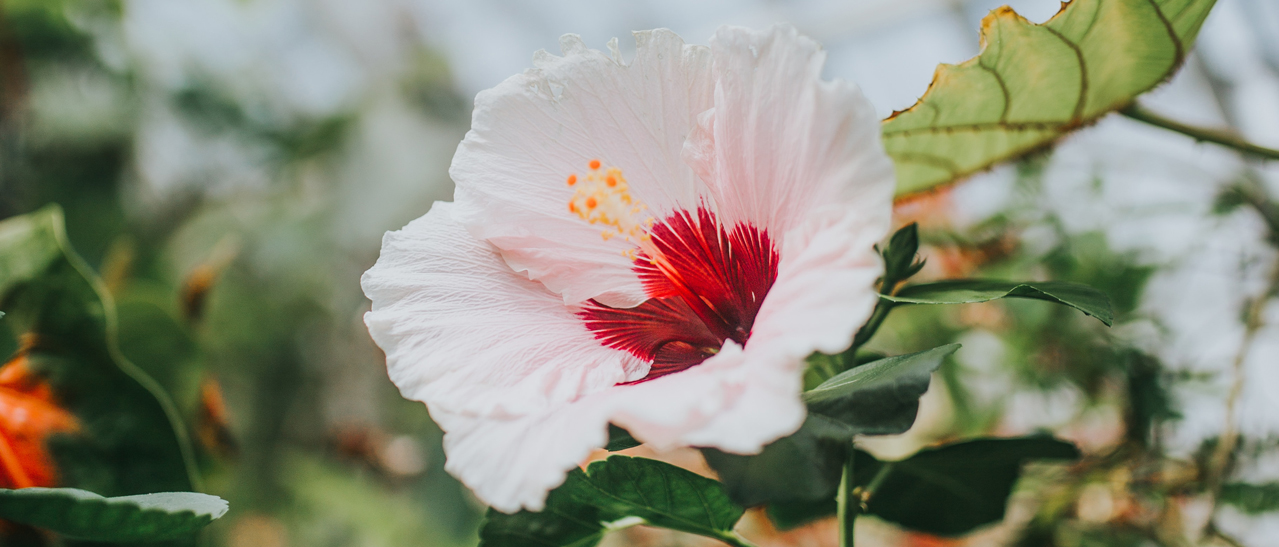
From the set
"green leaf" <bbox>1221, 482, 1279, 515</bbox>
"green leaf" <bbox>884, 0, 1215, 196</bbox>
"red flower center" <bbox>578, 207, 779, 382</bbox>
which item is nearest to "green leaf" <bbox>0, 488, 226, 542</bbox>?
"red flower center" <bbox>578, 207, 779, 382</bbox>

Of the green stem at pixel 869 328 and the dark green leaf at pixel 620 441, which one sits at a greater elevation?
the green stem at pixel 869 328

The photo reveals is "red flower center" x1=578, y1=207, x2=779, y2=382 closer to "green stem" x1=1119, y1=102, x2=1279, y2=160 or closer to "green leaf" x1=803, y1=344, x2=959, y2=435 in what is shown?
"green leaf" x1=803, y1=344, x2=959, y2=435

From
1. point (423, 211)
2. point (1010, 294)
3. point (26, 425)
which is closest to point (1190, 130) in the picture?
point (1010, 294)

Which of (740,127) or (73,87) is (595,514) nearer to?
(740,127)

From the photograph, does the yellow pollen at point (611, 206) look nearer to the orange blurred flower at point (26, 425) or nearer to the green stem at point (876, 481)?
the green stem at point (876, 481)

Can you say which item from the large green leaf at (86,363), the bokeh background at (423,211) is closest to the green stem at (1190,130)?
the bokeh background at (423,211)

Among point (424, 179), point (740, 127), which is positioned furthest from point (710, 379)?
point (424, 179)

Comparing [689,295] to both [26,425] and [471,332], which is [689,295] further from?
[26,425]

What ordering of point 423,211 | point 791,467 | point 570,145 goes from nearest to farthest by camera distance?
1. point 791,467
2. point 570,145
3. point 423,211
